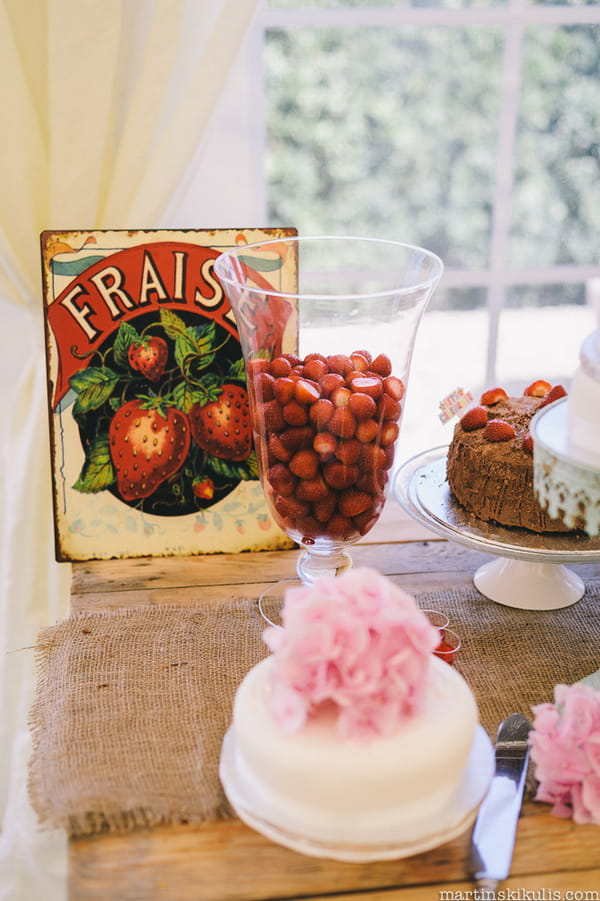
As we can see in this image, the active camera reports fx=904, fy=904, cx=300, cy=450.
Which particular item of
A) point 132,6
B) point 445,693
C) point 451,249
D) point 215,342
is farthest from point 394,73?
point 445,693

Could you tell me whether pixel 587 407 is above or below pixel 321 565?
above

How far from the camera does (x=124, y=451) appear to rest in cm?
127

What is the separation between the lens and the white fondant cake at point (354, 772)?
27.3 inches

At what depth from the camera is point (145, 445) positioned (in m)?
1.27

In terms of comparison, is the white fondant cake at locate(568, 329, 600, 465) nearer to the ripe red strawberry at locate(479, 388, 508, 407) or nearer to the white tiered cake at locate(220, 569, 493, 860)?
the white tiered cake at locate(220, 569, 493, 860)

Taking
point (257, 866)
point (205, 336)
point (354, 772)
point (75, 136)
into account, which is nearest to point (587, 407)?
point (354, 772)

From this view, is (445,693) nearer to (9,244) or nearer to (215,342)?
(215,342)

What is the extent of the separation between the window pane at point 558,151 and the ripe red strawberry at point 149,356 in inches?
30.4

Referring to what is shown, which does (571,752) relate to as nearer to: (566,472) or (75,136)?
(566,472)

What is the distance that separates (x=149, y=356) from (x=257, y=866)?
0.71 metres

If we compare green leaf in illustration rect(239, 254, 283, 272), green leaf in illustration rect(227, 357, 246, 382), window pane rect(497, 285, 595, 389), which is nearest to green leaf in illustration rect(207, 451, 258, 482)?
green leaf in illustration rect(227, 357, 246, 382)

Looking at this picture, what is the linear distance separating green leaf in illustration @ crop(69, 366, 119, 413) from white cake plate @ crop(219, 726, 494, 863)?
0.63 meters

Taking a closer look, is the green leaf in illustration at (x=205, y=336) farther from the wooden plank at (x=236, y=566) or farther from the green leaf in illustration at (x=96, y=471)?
the wooden plank at (x=236, y=566)

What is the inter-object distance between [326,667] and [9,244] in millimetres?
928
